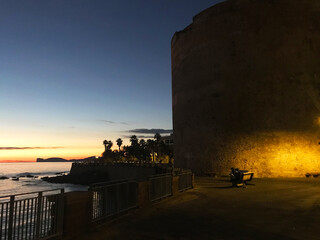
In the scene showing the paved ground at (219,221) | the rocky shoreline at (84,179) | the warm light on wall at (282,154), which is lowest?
the rocky shoreline at (84,179)

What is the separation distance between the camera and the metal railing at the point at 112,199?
333 inches

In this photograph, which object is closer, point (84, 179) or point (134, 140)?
point (84, 179)

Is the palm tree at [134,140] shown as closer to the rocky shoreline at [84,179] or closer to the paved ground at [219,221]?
the rocky shoreline at [84,179]

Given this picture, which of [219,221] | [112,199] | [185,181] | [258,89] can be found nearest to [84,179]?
[258,89]

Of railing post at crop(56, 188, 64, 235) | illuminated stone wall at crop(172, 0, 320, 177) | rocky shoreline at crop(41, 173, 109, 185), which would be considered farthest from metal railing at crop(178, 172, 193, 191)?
rocky shoreline at crop(41, 173, 109, 185)

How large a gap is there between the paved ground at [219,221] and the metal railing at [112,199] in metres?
0.36

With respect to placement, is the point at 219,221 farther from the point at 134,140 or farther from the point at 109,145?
the point at 109,145

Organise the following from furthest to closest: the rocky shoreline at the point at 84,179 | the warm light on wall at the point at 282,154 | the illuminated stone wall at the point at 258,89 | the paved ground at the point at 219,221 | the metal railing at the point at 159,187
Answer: the rocky shoreline at the point at 84,179, the illuminated stone wall at the point at 258,89, the warm light on wall at the point at 282,154, the metal railing at the point at 159,187, the paved ground at the point at 219,221

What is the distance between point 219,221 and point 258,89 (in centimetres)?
2088

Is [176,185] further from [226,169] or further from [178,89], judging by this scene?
[178,89]

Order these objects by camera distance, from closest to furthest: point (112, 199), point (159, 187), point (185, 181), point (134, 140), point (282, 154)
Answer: point (112, 199), point (159, 187), point (185, 181), point (282, 154), point (134, 140)

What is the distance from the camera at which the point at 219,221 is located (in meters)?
8.66

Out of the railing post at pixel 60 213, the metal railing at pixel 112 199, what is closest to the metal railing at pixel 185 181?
the metal railing at pixel 112 199

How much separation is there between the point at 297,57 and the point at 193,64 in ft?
37.0
